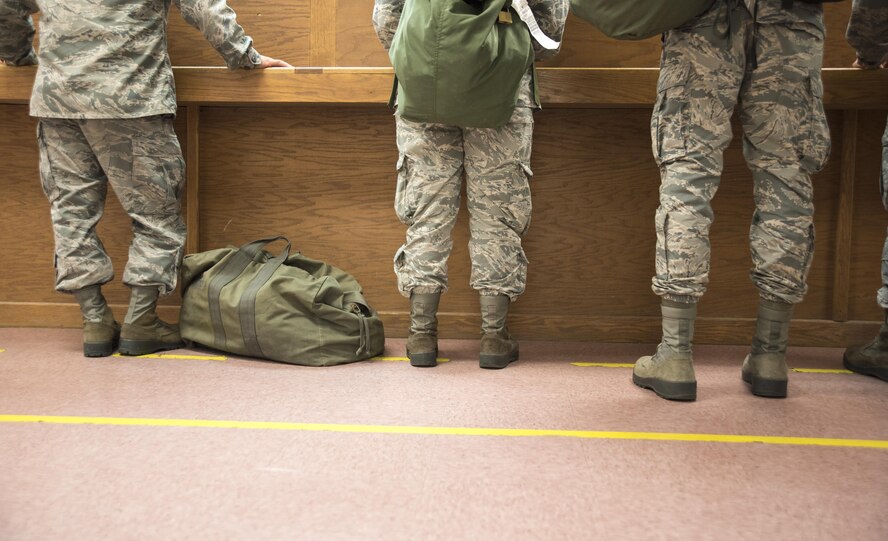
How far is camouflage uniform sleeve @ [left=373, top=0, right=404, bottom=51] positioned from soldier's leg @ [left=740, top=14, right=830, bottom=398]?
3.61 ft

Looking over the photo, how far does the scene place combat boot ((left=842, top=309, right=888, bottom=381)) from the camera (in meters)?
2.47

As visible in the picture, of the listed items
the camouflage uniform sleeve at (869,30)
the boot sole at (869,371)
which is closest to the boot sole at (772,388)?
the boot sole at (869,371)

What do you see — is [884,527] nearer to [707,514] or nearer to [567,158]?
[707,514]

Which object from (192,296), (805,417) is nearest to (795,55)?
(805,417)

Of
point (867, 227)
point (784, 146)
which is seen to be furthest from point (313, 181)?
point (867, 227)

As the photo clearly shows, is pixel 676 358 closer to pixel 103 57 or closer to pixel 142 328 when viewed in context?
pixel 142 328

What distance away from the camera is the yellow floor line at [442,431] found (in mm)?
1813

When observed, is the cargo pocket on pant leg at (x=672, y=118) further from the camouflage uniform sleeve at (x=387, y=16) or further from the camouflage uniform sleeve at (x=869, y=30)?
the camouflage uniform sleeve at (x=387, y=16)

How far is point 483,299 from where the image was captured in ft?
8.57

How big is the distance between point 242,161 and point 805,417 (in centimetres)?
234

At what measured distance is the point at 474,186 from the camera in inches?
99.9

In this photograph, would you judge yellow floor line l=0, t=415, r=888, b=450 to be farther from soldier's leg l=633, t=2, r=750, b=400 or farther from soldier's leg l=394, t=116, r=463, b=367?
soldier's leg l=394, t=116, r=463, b=367

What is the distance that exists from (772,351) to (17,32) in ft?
9.31

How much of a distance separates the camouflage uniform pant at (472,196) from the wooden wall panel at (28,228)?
1.39m
